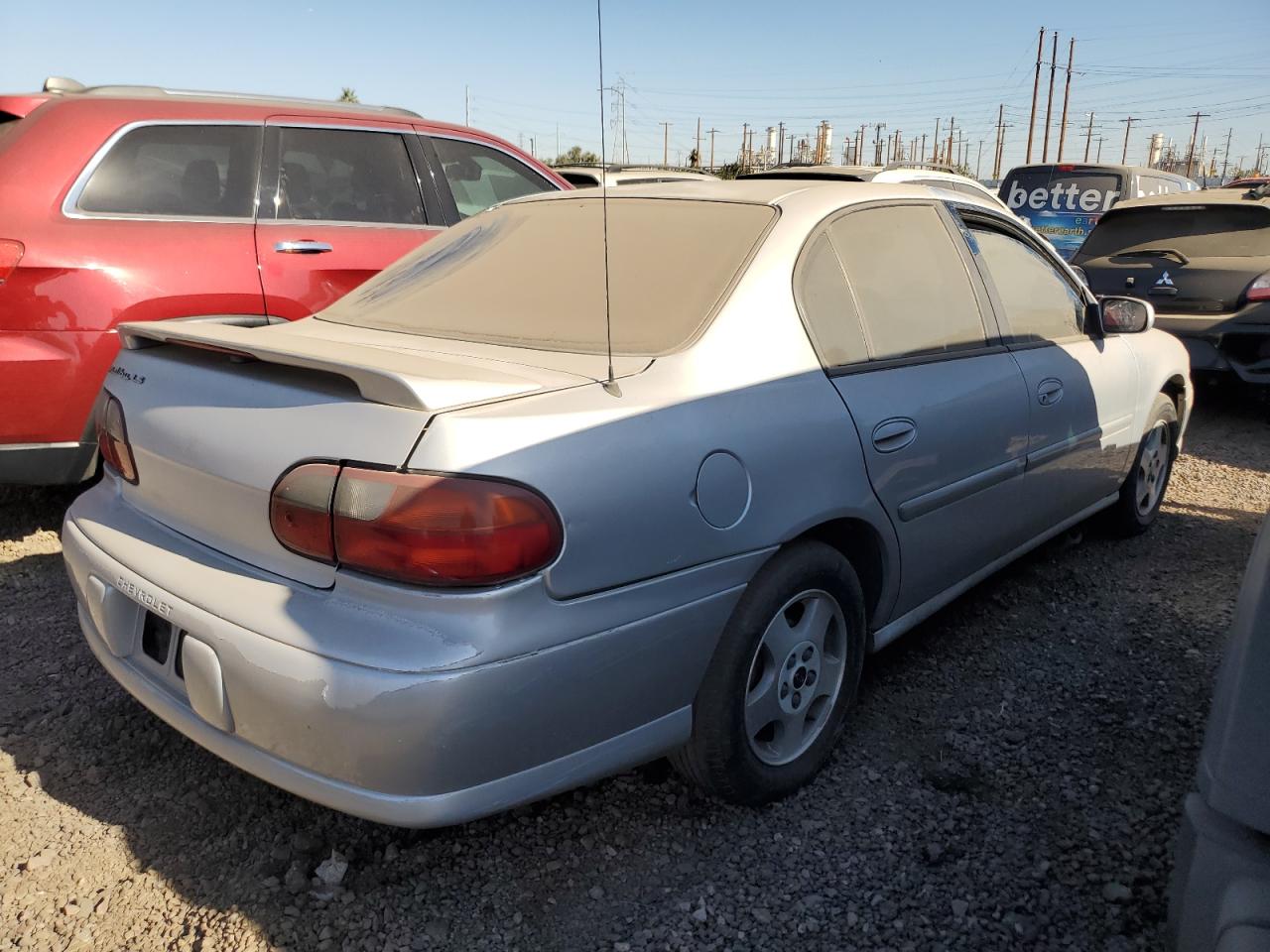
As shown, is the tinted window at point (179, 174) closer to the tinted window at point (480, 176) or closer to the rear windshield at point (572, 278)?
the tinted window at point (480, 176)

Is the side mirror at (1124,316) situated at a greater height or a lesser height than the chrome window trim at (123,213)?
lesser

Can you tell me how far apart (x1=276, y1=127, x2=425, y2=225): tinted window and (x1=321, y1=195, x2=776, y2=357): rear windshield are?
157 cm

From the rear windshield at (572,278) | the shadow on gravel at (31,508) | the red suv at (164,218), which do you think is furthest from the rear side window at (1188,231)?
the shadow on gravel at (31,508)

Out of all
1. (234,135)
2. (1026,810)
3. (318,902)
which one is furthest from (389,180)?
(1026,810)

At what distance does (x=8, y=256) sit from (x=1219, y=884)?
398 centimetres

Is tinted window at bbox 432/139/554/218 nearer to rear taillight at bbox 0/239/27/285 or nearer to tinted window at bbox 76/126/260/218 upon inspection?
tinted window at bbox 76/126/260/218

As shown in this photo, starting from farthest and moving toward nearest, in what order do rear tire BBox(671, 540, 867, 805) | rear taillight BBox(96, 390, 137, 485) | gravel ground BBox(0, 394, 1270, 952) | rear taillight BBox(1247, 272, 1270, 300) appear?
rear taillight BBox(1247, 272, 1270, 300)
rear taillight BBox(96, 390, 137, 485)
rear tire BBox(671, 540, 867, 805)
gravel ground BBox(0, 394, 1270, 952)

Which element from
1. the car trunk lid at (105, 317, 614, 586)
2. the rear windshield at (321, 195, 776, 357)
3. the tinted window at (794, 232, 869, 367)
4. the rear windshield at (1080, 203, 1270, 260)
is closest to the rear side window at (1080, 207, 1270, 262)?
the rear windshield at (1080, 203, 1270, 260)

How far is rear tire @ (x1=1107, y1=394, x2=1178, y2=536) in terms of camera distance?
4.26m

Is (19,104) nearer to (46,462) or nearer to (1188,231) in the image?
(46,462)

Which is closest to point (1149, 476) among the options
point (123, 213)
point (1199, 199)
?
point (1199, 199)

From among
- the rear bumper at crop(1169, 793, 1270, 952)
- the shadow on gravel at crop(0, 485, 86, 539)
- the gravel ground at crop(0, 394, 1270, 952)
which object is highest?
the rear bumper at crop(1169, 793, 1270, 952)

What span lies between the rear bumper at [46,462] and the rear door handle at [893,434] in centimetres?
295

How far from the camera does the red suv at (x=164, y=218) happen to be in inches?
143
